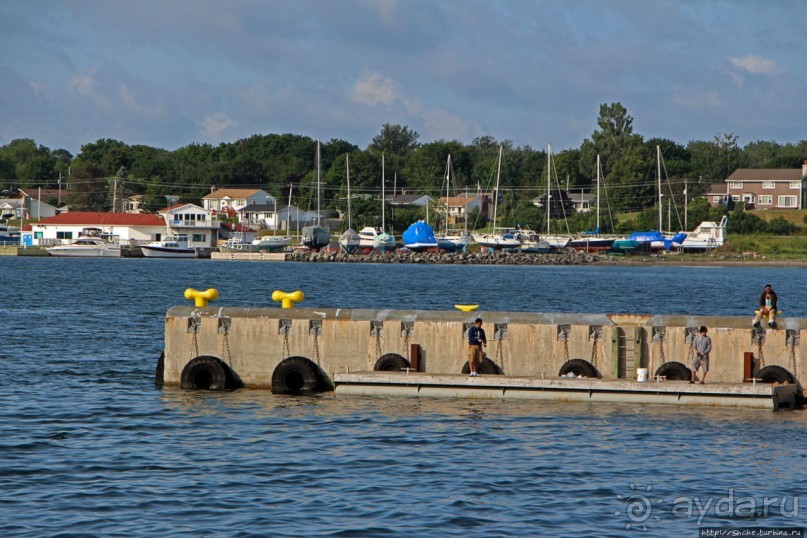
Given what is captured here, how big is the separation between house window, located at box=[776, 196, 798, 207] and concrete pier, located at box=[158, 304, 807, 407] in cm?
15188

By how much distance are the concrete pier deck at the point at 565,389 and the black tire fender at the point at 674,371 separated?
51.2 inches

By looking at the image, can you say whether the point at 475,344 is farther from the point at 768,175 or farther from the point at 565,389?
the point at 768,175

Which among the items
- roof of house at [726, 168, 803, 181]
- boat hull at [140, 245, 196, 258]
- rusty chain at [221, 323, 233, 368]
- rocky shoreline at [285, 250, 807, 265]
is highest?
roof of house at [726, 168, 803, 181]

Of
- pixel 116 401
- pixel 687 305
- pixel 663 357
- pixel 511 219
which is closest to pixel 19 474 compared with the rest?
pixel 116 401

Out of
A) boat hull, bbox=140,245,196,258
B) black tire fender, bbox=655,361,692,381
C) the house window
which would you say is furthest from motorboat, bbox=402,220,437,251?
black tire fender, bbox=655,361,692,381

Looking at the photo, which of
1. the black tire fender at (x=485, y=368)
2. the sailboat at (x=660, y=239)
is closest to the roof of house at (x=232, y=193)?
the sailboat at (x=660, y=239)

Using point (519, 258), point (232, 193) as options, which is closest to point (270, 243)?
point (519, 258)

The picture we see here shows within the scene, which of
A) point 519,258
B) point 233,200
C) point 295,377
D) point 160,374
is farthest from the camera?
point 233,200

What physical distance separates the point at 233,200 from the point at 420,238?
50.1 m

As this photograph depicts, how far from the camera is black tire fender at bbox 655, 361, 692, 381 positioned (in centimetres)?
2928

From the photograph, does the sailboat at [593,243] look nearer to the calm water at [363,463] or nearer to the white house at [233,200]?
the white house at [233,200]

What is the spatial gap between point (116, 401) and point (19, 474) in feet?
26.8

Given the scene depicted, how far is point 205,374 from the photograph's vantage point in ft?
101

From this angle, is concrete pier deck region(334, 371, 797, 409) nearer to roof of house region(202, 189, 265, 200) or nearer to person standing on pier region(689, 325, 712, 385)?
person standing on pier region(689, 325, 712, 385)
